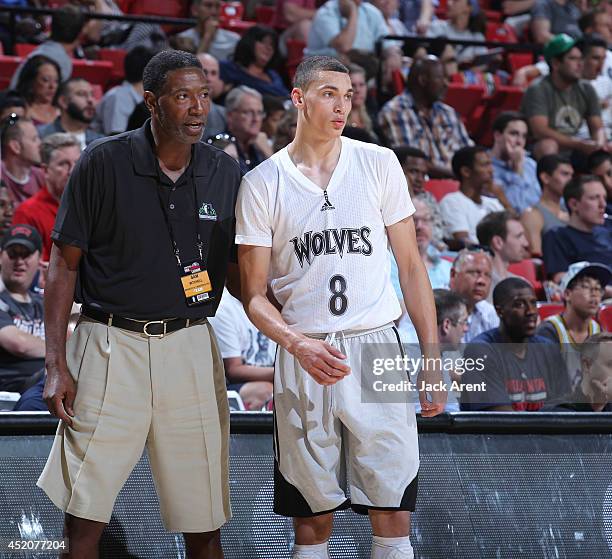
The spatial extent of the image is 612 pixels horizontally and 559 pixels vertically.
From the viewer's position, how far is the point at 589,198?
295 inches

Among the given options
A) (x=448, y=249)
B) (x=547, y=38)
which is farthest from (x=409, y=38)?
(x=448, y=249)

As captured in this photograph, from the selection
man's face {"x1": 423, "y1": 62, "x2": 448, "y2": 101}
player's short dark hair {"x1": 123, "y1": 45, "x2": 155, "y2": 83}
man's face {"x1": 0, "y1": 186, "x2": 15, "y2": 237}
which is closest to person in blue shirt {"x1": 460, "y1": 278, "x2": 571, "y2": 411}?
man's face {"x1": 0, "y1": 186, "x2": 15, "y2": 237}

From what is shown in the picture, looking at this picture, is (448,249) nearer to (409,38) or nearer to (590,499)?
(409,38)

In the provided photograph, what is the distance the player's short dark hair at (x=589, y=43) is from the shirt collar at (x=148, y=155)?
697 cm

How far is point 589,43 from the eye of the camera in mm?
9680

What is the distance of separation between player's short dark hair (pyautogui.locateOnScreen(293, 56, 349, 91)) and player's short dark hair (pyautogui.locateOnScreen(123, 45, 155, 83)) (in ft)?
15.4

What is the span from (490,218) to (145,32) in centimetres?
375

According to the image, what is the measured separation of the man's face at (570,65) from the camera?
923cm

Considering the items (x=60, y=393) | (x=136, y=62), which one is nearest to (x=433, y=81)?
(x=136, y=62)

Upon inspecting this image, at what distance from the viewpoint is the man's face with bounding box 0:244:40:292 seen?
5441mm

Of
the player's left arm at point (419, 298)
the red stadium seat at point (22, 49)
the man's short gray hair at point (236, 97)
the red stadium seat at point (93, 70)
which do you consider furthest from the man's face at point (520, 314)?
the red stadium seat at point (22, 49)

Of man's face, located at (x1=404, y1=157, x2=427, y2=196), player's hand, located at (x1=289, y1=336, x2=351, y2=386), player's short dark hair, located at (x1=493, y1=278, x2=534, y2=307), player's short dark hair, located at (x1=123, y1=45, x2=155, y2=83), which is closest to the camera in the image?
player's hand, located at (x1=289, y1=336, x2=351, y2=386)

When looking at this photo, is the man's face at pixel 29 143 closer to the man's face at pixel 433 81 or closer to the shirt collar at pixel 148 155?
the man's face at pixel 433 81

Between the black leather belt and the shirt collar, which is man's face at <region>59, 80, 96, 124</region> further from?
the black leather belt
